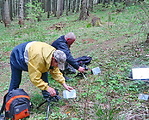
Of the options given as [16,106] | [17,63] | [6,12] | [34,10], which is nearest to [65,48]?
[17,63]

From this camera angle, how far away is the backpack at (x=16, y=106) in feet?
10.1

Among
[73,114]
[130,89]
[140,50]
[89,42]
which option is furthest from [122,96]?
[89,42]

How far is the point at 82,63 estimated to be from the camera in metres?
5.68

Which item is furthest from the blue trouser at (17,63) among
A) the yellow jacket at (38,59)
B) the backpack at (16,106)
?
the backpack at (16,106)

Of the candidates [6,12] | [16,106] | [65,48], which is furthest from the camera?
[6,12]

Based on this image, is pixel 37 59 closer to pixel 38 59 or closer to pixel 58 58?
pixel 38 59

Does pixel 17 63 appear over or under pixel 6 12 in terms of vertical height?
under

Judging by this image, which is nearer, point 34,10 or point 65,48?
point 65,48

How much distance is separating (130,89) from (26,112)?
7.26ft

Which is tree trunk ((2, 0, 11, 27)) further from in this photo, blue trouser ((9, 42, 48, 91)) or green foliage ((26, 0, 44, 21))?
blue trouser ((9, 42, 48, 91))

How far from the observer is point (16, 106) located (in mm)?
3094

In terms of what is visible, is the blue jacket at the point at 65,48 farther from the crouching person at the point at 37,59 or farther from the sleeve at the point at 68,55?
the crouching person at the point at 37,59

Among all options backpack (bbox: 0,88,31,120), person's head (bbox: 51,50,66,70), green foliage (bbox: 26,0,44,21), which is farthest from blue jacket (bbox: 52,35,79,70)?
green foliage (bbox: 26,0,44,21)

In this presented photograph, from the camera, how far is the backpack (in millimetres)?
3074
